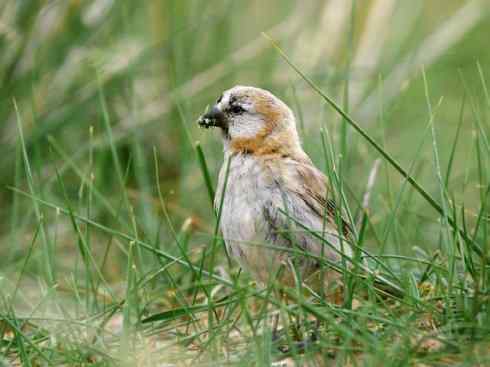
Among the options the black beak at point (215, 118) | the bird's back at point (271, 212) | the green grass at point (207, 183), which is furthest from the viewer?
the black beak at point (215, 118)

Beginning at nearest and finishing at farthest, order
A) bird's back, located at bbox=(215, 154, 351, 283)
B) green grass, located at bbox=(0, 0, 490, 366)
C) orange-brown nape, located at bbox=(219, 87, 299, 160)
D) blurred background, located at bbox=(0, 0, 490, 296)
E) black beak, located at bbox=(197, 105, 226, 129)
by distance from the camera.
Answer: green grass, located at bbox=(0, 0, 490, 366) → bird's back, located at bbox=(215, 154, 351, 283) → orange-brown nape, located at bbox=(219, 87, 299, 160) → black beak, located at bbox=(197, 105, 226, 129) → blurred background, located at bbox=(0, 0, 490, 296)

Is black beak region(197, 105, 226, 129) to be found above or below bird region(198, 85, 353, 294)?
above

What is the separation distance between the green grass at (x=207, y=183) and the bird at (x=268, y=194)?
9 cm

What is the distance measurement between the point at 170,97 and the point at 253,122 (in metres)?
1.82

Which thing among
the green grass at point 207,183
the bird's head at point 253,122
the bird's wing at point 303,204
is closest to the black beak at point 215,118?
the bird's head at point 253,122

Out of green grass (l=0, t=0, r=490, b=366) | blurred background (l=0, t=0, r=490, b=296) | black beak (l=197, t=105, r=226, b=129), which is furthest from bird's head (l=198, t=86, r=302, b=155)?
blurred background (l=0, t=0, r=490, b=296)

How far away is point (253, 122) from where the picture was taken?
3916 mm

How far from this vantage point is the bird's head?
12.6 feet

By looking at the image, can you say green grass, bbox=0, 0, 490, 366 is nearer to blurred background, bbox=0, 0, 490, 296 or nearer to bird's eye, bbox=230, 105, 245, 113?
blurred background, bbox=0, 0, 490, 296

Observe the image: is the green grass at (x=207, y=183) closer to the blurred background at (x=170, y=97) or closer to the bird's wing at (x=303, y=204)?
the blurred background at (x=170, y=97)

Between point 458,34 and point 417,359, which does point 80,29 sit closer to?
point 458,34

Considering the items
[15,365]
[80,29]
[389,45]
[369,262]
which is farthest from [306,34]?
[15,365]

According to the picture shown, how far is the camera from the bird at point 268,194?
3408 mm

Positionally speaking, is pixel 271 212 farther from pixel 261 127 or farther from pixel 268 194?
pixel 261 127
